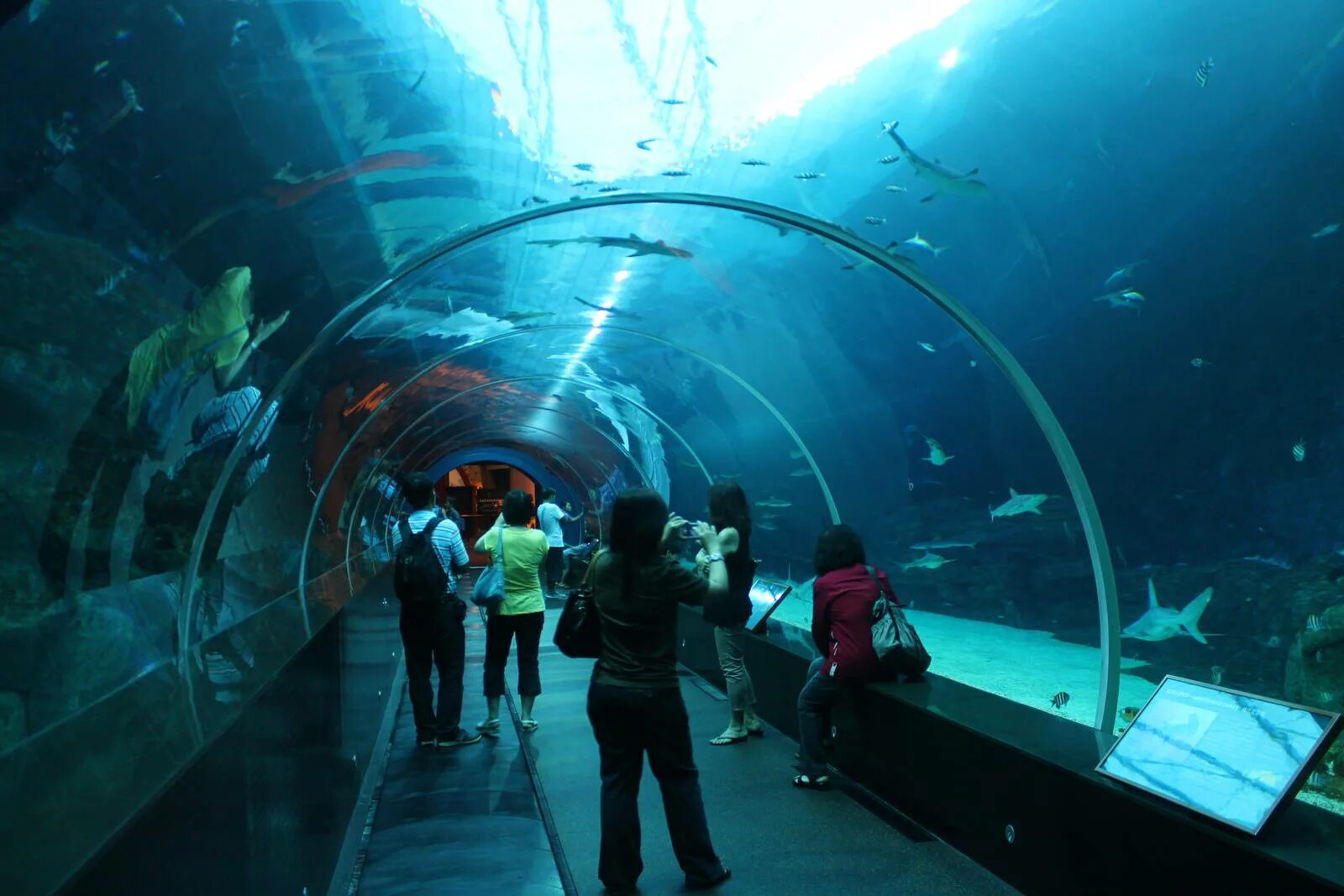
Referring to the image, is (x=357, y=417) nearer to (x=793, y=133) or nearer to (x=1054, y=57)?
(x=793, y=133)

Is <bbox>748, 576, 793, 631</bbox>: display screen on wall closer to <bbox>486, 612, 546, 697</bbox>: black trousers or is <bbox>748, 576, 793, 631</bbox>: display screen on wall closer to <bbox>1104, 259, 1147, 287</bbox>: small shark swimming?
<bbox>486, 612, 546, 697</bbox>: black trousers

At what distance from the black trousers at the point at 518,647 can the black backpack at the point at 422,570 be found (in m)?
0.50

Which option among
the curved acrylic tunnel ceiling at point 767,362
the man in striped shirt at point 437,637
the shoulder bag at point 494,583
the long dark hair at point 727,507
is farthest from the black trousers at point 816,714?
the man in striped shirt at point 437,637

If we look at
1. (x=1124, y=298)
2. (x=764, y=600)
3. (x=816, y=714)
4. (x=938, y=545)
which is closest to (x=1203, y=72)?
(x=1124, y=298)

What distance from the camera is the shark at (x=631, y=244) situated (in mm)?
9812

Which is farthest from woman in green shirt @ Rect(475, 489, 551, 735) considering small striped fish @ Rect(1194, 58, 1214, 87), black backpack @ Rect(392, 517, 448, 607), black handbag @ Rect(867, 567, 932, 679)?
small striped fish @ Rect(1194, 58, 1214, 87)

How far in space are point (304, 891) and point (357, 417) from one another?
34.5ft

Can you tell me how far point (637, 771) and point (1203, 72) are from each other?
190 inches

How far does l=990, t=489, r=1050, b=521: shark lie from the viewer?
11.0 meters

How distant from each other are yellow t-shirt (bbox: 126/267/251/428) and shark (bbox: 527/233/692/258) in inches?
136

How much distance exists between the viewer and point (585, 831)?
5.95 meters

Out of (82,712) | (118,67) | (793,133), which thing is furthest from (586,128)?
(82,712)

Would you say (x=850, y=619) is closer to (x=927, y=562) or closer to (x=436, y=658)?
(x=436, y=658)

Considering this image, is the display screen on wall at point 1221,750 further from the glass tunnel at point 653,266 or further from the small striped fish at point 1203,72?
the small striped fish at point 1203,72
